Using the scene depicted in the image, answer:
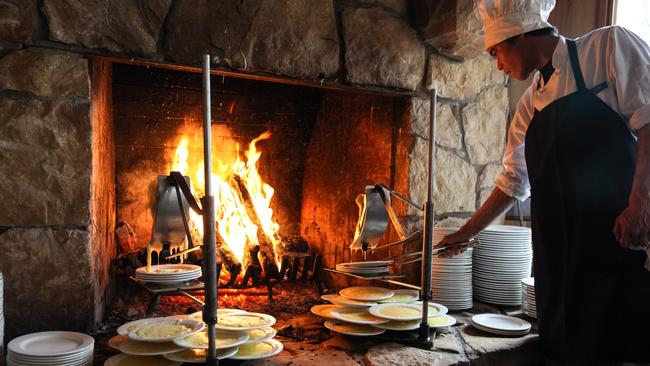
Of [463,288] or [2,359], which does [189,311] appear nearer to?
[2,359]

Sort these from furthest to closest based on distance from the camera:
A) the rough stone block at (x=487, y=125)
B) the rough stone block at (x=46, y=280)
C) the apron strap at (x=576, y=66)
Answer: the rough stone block at (x=487, y=125) < the rough stone block at (x=46, y=280) < the apron strap at (x=576, y=66)

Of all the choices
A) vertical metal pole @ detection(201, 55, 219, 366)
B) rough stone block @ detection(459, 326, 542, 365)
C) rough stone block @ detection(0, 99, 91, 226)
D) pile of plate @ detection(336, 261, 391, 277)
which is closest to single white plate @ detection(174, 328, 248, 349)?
vertical metal pole @ detection(201, 55, 219, 366)

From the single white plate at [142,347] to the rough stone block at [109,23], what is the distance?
1.33 meters

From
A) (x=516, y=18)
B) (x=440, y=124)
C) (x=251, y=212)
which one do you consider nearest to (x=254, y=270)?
(x=251, y=212)

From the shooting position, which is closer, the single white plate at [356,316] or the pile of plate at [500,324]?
the single white plate at [356,316]

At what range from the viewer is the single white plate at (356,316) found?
Result: 2582 mm

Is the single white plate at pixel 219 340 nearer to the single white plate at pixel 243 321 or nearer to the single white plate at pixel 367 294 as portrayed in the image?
the single white plate at pixel 243 321

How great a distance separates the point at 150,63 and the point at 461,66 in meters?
1.96

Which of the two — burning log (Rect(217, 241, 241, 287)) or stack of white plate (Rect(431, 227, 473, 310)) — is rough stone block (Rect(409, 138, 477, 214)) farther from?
burning log (Rect(217, 241, 241, 287))

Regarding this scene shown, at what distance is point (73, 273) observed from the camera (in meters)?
2.37

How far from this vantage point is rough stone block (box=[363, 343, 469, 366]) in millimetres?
2314

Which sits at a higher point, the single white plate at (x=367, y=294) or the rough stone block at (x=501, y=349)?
the single white plate at (x=367, y=294)

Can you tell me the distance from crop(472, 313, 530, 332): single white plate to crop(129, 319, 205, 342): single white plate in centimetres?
151

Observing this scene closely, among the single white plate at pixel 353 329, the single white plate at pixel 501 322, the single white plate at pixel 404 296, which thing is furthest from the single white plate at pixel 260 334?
the single white plate at pixel 501 322
